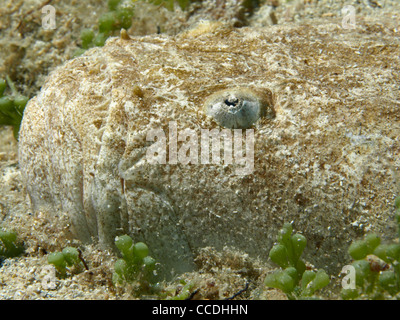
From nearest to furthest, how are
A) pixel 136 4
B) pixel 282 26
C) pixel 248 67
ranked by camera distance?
1. pixel 248 67
2. pixel 282 26
3. pixel 136 4

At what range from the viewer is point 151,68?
107 inches

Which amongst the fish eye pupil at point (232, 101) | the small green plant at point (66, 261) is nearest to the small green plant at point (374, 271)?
the fish eye pupil at point (232, 101)

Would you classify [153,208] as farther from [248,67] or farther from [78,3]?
[78,3]

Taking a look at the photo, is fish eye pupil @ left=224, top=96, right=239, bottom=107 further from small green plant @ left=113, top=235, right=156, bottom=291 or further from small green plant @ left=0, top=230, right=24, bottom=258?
small green plant @ left=0, top=230, right=24, bottom=258

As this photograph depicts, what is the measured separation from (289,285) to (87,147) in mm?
1604

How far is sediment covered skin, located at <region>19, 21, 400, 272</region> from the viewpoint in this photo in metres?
2.41

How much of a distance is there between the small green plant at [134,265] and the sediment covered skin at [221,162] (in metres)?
0.13

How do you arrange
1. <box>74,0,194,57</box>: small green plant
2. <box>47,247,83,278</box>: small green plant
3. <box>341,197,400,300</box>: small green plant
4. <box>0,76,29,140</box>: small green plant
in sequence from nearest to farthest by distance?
<box>341,197,400,300</box>: small green plant, <box>47,247,83,278</box>: small green plant, <box>0,76,29,140</box>: small green plant, <box>74,0,194,57</box>: small green plant

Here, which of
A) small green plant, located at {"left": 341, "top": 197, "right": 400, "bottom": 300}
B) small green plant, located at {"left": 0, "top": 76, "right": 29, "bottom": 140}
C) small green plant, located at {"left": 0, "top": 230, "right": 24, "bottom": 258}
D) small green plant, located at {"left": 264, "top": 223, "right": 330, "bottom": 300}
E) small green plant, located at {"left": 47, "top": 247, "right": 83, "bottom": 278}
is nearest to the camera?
small green plant, located at {"left": 341, "top": 197, "right": 400, "bottom": 300}

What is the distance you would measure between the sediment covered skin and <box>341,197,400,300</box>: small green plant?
214mm

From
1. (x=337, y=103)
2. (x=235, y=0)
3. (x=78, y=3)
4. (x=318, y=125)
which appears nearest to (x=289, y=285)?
(x=318, y=125)

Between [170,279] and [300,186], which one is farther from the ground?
[300,186]

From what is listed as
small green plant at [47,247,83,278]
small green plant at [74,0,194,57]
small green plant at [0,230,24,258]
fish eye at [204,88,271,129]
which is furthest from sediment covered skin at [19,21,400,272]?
small green plant at [74,0,194,57]

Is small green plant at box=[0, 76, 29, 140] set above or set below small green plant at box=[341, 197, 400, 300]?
above
